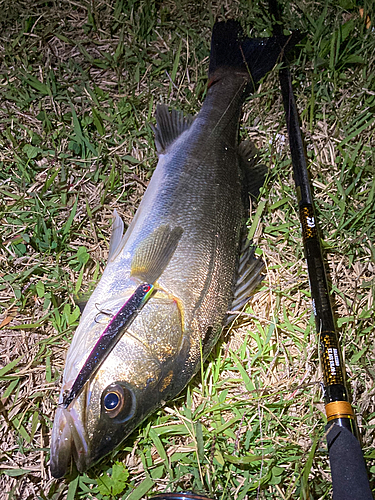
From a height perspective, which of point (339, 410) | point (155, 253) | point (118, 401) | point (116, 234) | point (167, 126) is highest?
point (167, 126)

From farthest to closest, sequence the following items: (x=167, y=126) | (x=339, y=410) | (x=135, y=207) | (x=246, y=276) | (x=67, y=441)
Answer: (x=135, y=207) → (x=167, y=126) → (x=246, y=276) → (x=339, y=410) → (x=67, y=441)

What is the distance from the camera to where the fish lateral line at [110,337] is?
2023 mm

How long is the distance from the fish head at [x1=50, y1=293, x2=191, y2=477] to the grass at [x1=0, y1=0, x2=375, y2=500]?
0.44 m

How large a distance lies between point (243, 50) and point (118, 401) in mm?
2716

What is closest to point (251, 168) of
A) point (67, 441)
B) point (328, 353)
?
point (328, 353)

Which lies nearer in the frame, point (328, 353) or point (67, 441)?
point (67, 441)

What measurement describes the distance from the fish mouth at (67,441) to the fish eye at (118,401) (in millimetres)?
161

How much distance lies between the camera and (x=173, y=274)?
233 cm

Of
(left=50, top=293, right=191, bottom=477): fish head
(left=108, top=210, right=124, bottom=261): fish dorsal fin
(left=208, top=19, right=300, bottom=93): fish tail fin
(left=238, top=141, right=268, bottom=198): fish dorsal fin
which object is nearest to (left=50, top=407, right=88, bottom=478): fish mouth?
(left=50, top=293, right=191, bottom=477): fish head

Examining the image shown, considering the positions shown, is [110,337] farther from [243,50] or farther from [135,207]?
[243,50]

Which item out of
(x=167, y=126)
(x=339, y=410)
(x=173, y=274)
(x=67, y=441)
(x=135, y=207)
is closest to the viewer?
(x=67, y=441)

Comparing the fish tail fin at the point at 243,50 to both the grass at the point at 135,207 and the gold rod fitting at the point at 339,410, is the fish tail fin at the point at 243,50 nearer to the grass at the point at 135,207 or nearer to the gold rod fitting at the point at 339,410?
the grass at the point at 135,207

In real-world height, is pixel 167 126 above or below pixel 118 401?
above

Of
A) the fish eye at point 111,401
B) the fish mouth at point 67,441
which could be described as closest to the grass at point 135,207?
the fish mouth at point 67,441
